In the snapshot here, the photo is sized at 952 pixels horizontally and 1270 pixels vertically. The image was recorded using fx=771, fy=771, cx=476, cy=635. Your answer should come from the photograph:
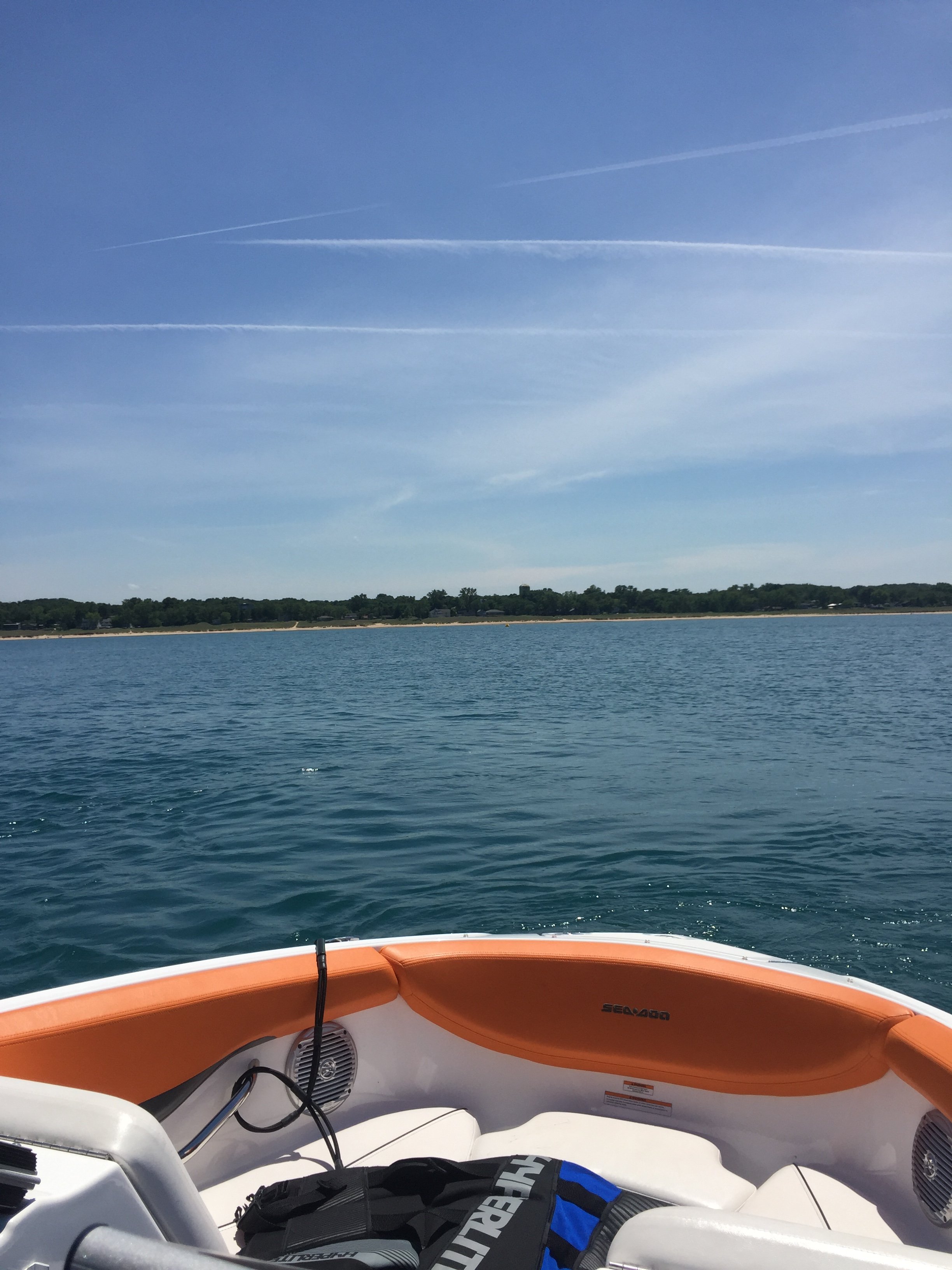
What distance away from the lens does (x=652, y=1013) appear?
111 inches

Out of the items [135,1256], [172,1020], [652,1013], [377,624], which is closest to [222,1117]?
[172,1020]

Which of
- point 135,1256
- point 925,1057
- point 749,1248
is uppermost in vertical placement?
point 135,1256

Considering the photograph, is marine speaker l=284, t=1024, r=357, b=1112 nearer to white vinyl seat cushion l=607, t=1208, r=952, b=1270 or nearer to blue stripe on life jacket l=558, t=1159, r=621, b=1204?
blue stripe on life jacket l=558, t=1159, r=621, b=1204

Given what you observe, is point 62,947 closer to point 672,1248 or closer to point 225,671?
point 672,1248

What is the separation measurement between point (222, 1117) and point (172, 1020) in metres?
0.37

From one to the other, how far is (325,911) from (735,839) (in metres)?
4.43

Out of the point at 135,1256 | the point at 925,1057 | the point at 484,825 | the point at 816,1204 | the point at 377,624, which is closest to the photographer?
the point at 135,1256

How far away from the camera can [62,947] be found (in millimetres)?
6035

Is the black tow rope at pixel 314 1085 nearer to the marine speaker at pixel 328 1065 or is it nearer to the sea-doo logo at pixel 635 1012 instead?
the marine speaker at pixel 328 1065

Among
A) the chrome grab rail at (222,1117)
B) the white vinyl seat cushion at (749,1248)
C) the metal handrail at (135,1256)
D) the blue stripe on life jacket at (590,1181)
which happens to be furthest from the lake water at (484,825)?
the metal handrail at (135,1256)

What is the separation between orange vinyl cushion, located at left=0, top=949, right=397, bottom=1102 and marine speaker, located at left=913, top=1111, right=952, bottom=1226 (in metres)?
1.79

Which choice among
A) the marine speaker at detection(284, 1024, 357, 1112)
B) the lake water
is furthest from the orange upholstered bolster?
the lake water

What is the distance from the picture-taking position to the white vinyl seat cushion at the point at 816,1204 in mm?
2357

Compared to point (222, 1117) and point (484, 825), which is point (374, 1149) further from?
point (484, 825)
